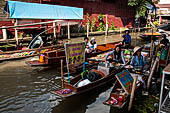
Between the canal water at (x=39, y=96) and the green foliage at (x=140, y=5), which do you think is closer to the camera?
the canal water at (x=39, y=96)

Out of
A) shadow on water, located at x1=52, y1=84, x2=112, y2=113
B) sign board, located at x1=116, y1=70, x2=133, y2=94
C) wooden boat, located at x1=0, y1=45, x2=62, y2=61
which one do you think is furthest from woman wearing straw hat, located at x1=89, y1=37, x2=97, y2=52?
sign board, located at x1=116, y1=70, x2=133, y2=94

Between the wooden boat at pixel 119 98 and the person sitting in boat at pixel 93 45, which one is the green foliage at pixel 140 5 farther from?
the wooden boat at pixel 119 98

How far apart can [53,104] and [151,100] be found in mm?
3860

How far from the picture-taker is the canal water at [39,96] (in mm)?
6316

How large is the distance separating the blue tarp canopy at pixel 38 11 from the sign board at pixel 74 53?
7636 millimetres

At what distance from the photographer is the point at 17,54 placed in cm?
1160

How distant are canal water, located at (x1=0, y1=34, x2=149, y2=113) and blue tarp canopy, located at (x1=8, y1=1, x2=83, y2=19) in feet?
17.1

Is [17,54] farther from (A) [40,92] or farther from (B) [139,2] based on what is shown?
(B) [139,2]

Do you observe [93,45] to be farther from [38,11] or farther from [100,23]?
[100,23]

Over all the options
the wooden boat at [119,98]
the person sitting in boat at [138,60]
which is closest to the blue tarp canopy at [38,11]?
the person sitting in boat at [138,60]

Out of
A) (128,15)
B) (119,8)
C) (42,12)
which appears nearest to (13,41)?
(42,12)

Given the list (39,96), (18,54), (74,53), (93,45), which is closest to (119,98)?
(74,53)

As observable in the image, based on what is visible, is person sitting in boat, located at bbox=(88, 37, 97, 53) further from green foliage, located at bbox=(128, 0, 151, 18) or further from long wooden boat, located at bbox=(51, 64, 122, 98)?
green foliage, located at bbox=(128, 0, 151, 18)

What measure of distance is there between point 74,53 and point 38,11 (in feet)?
28.5
